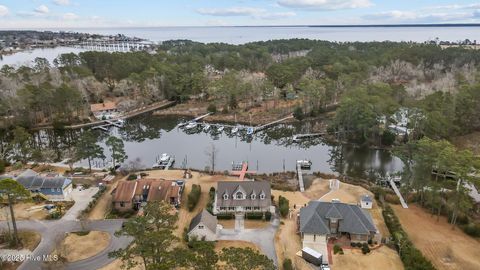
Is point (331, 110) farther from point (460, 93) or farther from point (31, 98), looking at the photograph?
point (31, 98)

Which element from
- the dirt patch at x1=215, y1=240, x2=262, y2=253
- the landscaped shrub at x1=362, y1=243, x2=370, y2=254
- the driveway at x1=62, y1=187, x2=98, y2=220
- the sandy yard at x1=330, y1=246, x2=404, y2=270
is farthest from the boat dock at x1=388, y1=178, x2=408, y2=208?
the driveway at x1=62, y1=187, x2=98, y2=220

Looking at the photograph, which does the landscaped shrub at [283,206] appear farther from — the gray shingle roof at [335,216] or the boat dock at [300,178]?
the boat dock at [300,178]

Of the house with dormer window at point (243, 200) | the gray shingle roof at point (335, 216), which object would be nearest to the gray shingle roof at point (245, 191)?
the house with dormer window at point (243, 200)

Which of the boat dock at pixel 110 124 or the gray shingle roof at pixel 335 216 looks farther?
the boat dock at pixel 110 124

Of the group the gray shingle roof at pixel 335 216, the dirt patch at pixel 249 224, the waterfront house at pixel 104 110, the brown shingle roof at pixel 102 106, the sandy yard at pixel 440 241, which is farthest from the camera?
the brown shingle roof at pixel 102 106

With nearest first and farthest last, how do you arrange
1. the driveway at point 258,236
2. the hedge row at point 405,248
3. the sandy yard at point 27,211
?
1. the hedge row at point 405,248
2. the driveway at point 258,236
3. the sandy yard at point 27,211

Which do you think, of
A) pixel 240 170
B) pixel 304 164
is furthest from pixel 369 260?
pixel 304 164
